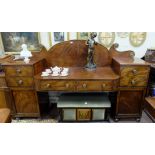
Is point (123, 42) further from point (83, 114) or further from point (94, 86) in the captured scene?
point (83, 114)

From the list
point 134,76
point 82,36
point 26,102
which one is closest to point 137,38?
point 134,76

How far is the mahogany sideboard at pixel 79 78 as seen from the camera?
1.60 m

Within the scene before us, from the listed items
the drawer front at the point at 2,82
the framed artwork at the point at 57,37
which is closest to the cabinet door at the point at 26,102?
the drawer front at the point at 2,82

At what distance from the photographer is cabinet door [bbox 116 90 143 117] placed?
172 cm

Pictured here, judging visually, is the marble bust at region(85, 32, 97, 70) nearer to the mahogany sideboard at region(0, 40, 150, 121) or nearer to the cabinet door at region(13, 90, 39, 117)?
the mahogany sideboard at region(0, 40, 150, 121)

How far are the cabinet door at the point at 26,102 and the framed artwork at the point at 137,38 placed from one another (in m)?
1.51

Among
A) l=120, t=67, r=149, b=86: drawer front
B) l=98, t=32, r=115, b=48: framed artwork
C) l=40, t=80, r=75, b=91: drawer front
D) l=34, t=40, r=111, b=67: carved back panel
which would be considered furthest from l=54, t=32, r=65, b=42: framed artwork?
l=120, t=67, r=149, b=86: drawer front

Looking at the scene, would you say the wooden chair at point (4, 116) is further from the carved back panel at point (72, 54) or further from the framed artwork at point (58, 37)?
the framed artwork at point (58, 37)

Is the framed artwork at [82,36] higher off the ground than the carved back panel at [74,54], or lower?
higher

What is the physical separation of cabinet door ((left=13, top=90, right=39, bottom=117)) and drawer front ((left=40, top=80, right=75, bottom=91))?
22 cm

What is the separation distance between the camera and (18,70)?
64.1 inches

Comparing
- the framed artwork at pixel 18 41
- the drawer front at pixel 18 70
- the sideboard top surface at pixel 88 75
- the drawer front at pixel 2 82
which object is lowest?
the drawer front at pixel 2 82
